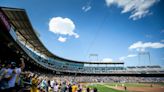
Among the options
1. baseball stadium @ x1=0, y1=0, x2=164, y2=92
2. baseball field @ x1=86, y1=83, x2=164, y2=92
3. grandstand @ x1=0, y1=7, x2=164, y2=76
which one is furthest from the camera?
baseball field @ x1=86, y1=83, x2=164, y2=92

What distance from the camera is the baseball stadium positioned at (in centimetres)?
848

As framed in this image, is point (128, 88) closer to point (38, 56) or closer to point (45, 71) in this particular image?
point (38, 56)

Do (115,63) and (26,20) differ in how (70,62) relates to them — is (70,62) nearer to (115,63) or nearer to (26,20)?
(115,63)

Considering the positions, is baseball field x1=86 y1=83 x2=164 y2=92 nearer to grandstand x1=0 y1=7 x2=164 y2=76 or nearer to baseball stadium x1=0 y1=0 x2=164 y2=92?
baseball stadium x1=0 y1=0 x2=164 y2=92

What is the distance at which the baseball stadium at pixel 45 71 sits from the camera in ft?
27.8

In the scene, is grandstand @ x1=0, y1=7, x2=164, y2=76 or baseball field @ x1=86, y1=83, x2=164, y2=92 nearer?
grandstand @ x1=0, y1=7, x2=164, y2=76

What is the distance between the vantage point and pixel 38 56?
45094 mm

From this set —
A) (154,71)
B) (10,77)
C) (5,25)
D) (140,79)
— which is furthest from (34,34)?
(154,71)

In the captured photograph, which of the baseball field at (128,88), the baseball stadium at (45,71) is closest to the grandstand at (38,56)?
the baseball stadium at (45,71)

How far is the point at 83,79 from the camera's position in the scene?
235 ft

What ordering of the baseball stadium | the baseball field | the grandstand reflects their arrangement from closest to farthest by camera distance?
the baseball stadium → the grandstand → the baseball field

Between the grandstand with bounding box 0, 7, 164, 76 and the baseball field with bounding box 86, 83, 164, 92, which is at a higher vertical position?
the grandstand with bounding box 0, 7, 164, 76

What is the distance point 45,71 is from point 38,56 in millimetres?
19862

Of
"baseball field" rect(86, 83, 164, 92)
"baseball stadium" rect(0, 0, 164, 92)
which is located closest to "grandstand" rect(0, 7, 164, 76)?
"baseball stadium" rect(0, 0, 164, 92)
